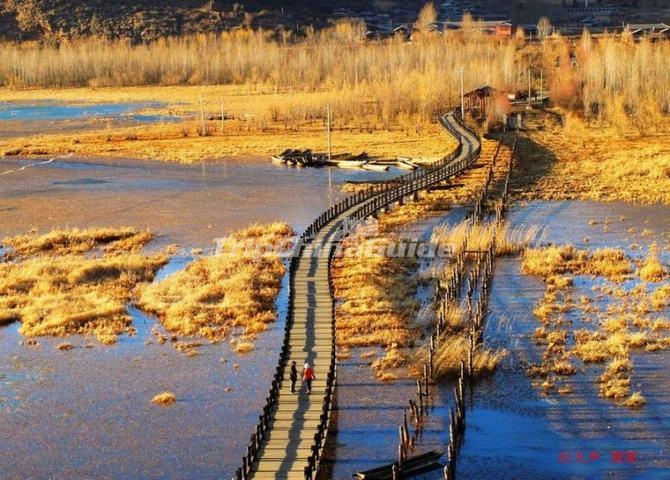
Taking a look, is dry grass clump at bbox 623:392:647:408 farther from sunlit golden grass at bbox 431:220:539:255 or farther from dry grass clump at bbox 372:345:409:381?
sunlit golden grass at bbox 431:220:539:255

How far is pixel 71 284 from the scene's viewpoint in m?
A: 36.8

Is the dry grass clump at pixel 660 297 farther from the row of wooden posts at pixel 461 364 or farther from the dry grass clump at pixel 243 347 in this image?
the dry grass clump at pixel 243 347

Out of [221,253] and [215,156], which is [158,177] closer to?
[215,156]

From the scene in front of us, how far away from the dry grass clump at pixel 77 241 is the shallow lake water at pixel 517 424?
17739 millimetres

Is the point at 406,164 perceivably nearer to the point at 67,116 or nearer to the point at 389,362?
the point at 389,362

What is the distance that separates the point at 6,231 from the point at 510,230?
22263 millimetres

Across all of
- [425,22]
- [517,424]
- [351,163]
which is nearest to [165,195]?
[351,163]

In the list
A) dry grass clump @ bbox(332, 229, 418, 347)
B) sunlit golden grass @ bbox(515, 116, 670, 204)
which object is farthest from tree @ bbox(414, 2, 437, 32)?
dry grass clump @ bbox(332, 229, 418, 347)

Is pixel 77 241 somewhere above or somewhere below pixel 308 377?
below

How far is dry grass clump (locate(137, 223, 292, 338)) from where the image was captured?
32.3 metres

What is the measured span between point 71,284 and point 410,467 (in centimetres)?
1872

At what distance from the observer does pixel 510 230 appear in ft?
146

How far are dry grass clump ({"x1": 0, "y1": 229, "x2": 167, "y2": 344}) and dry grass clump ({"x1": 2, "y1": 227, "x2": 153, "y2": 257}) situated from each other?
0.04 metres

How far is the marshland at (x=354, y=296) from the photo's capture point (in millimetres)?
23703
